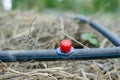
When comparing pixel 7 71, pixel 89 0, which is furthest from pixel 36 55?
pixel 89 0

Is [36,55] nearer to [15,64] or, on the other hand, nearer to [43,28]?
[15,64]

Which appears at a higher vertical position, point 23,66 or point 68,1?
point 68,1

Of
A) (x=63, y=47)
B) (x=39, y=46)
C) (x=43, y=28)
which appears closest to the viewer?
(x=63, y=47)

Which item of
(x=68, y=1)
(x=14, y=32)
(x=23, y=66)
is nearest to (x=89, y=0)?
(x=68, y=1)

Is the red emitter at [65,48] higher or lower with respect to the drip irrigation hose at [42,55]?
higher

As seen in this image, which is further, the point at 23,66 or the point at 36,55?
the point at 23,66

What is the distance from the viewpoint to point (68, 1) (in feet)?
20.0

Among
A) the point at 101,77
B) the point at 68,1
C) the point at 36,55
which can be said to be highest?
the point at 68,1

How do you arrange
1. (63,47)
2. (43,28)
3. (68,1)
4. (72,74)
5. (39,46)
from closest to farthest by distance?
(63,47) < (72,74) < (39,46) < (43,28) < (68,1)

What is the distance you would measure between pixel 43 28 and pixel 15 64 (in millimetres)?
533

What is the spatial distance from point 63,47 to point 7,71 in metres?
0.23

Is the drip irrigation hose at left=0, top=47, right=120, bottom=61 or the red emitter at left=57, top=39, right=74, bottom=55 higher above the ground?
the red emitter at left=57, top=39, right=74, bottom=55

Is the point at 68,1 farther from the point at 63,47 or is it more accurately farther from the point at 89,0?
the point at 63,47

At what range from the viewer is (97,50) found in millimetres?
877
